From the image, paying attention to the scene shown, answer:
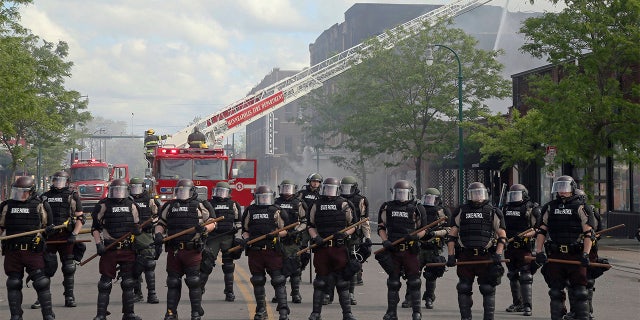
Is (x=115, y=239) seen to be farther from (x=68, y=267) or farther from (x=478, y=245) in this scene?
(x=478, y=245)

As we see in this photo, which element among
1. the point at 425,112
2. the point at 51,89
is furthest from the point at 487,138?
the point at 51,89

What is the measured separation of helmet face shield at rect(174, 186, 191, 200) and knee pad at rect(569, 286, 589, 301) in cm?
520

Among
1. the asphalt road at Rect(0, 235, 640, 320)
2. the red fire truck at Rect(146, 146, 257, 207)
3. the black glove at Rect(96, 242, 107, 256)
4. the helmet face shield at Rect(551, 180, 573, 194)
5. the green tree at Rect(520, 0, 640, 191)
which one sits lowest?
the asphalt road at Rect(0, 235, 640, 320)

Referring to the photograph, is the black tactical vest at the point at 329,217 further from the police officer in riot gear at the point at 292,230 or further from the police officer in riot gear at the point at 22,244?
the police officer in riot gear at the point at 22,244

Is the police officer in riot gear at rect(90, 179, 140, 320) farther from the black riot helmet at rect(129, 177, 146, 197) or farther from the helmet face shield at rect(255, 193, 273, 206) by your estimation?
the black riot helmet at rect(129, 177, 146, 197)

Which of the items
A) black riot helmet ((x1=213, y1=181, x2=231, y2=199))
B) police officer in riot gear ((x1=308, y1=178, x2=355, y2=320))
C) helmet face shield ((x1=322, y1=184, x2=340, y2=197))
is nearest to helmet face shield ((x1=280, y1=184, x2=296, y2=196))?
black riot helmet ((x1=213, y1=181, x2=231, y2=199))

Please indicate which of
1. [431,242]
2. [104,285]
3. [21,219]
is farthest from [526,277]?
[21,219]

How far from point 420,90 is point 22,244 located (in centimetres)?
3605

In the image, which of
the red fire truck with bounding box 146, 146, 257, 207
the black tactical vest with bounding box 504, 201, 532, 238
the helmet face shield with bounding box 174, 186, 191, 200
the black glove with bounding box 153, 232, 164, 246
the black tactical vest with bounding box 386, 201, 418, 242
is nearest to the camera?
the black glove with bounding box 153, 232, 164, 246

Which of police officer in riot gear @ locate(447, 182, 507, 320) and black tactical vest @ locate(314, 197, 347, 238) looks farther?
black tactical vest @ locate(314, 197, 347, 238)

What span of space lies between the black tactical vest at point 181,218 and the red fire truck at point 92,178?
101 ft

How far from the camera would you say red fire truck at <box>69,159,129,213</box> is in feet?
145

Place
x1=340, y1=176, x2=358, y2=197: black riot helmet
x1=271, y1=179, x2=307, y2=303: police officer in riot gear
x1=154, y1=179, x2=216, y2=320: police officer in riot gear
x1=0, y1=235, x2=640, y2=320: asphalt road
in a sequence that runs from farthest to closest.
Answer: x1=340, y1=176, x2=358, y2=197: black riot helmet < x1=0, y1=235, x2=640, y2=320: asphalt road < x1=271, y1=179, x2=307, y2=303: police officer in riot gear < x1=154, y1=179, x2=216, y2=320: police officer in riot gear

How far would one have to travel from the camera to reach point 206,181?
33062mm
